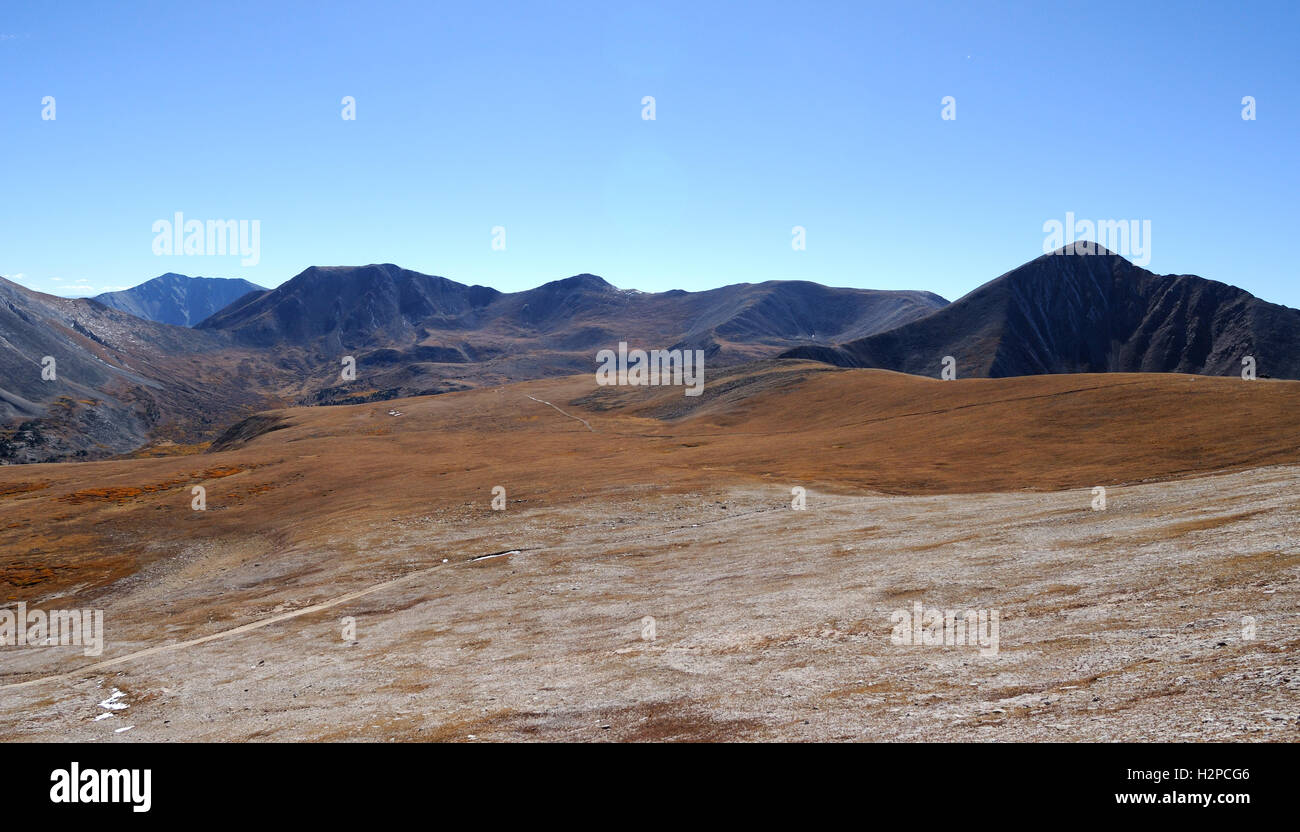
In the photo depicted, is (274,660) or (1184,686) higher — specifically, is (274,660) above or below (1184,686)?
below

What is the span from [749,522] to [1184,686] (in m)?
34.1

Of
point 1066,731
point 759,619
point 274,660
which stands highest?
point 1066,731

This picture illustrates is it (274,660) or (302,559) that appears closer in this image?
(274,660)

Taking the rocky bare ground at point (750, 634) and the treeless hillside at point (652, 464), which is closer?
the rocky bare ground at point (750, 634)

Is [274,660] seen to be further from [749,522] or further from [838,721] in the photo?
[749,522]

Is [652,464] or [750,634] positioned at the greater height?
[652,464]

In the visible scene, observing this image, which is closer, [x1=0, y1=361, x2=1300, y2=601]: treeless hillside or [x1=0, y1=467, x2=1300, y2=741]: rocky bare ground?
[x1=0, y1=467, x2=1300, y2=741]: rocky bare ground

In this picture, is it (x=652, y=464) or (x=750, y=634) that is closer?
(x=750, y=634)

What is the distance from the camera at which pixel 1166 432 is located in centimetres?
6162
